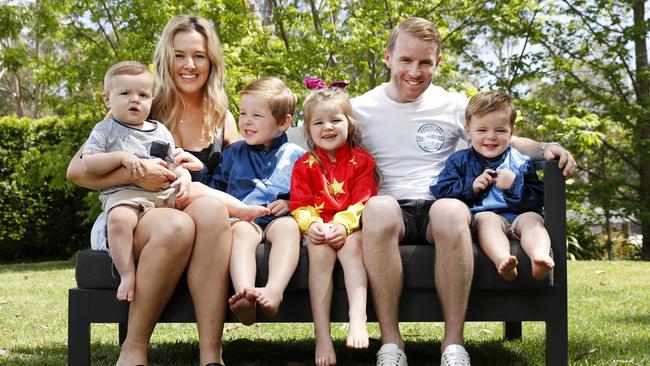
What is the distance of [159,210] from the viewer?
8.18ft

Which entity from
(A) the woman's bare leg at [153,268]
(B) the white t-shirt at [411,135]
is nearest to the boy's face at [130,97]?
(A) the woman's bare leg at [153,268]

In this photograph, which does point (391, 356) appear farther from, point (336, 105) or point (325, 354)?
point (336, 105)

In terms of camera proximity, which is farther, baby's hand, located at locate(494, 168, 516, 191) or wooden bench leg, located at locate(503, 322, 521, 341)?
wooden bench leg, located at locate(503, 322, 521, 341)

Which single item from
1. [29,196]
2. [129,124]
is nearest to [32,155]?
[29,196]

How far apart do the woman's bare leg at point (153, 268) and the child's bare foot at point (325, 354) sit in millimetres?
549

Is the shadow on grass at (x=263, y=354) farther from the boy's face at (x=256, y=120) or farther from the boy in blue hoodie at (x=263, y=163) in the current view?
the boy's face at (x=256, y=120)

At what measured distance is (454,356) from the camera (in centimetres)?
240

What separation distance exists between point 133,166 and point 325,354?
948 mm

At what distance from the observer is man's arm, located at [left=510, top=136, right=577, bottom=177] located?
8.21 ft

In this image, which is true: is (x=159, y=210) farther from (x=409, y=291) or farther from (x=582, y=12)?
(x=582, y=12)

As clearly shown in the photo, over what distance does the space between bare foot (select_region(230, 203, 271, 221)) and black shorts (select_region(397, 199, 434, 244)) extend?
1.81 feet

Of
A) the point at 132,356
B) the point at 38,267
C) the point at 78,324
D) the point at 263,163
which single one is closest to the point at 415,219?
the point at 263,163

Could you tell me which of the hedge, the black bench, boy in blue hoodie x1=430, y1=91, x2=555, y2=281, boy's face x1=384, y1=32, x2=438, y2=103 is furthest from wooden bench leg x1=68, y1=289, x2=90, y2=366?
the hedge

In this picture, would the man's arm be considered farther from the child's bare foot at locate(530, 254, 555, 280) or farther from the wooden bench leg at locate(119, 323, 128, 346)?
the wooden bench leg at locate(119, 323, 128, 346)
